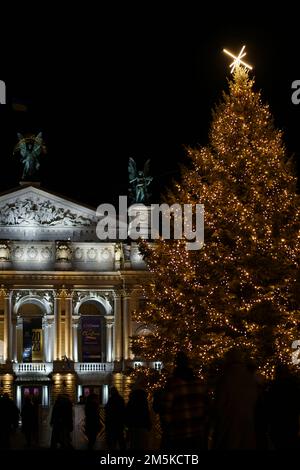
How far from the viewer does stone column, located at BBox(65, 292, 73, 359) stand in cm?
6194

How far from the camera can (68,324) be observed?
62.3m

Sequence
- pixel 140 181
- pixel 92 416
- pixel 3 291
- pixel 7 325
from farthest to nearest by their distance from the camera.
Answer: pixel 140 181 → pixel 3 291 → pixel 7 325 → pixel 92 416

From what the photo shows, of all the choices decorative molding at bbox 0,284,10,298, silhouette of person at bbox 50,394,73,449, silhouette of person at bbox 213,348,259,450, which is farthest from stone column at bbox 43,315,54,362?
silhouette of person at bbox 213,348,259,450

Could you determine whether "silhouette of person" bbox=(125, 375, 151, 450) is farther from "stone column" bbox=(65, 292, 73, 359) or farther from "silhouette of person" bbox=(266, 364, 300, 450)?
"stone column" bbox=(65, 292, 73, 359)

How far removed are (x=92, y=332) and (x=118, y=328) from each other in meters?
1.68

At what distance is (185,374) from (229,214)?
15409 mm

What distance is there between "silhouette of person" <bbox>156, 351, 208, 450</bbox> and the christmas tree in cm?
1399

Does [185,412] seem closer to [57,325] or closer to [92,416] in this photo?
Answer: [92,416]

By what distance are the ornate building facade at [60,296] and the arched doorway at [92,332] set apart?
6cm

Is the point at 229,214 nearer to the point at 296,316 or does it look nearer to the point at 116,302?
the point at 296,316

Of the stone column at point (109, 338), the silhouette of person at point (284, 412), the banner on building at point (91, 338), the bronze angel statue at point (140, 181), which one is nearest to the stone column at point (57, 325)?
the banner on building at point (91, 338)

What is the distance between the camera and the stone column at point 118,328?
6275 cm

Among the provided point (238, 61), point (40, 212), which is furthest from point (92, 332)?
point (238, 61)
